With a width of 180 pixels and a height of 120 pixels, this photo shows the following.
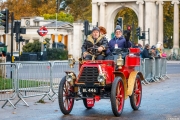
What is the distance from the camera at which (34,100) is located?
63.7ft

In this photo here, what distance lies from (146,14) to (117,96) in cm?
6443

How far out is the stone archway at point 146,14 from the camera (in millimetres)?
78625

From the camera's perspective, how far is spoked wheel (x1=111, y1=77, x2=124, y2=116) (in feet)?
46.9

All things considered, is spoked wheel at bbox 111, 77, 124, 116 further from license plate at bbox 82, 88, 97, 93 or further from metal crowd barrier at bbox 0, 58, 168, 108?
metal crowd barrier at bbox 0, 58, 168, 108

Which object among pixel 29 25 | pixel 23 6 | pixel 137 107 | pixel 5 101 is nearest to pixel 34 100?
pixel 5 101

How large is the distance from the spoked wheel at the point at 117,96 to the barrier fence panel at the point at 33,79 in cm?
354

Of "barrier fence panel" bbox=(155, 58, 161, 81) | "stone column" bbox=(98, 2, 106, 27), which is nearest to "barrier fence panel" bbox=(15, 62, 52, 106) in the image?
"barrier fence panel" bbox=(155, 58, 161, 81)

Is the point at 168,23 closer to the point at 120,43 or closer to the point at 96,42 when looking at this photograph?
the point at 120,43

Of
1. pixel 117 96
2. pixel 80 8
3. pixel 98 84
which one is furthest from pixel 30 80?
pixel 80 8

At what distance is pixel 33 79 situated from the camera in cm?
1820

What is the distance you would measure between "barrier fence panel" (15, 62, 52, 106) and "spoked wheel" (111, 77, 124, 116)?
139 inches

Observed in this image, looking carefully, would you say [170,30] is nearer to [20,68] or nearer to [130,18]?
[130,18]

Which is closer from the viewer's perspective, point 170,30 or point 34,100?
point 34,100

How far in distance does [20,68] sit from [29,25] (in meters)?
77.2
